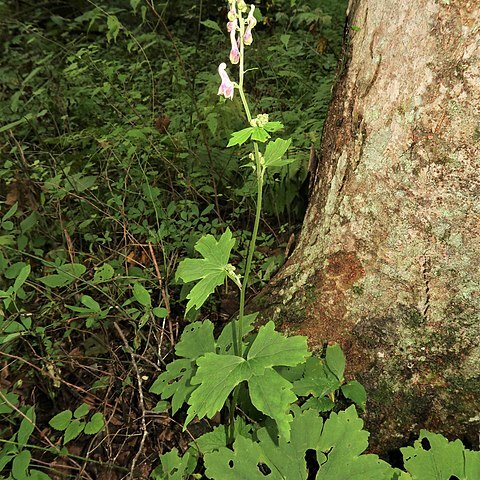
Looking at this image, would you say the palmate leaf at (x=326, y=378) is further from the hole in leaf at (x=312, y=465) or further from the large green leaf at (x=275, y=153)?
the large green leaf at (x=275, y=153)

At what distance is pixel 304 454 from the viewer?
162 cm

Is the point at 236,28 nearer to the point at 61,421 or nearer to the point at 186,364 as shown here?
the point at 186,364

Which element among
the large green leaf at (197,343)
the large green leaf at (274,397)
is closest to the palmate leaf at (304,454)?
the large green leaf at (274,397)

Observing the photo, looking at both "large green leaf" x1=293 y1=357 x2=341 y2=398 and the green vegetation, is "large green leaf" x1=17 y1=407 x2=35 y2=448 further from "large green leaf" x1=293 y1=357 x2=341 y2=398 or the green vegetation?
"large green leaf" x1=293 y1=357 x2=341 y2=398

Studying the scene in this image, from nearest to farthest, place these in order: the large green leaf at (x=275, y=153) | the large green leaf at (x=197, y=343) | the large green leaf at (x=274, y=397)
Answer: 1. the large green leaf at (x=274, y=397)
2. the large green leaf at (x=275, y=153)
3. the large green leaf at (x=197, y=343)

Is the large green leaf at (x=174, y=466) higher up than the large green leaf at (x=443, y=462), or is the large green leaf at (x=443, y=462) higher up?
the large green leaf at (x=443, y=462)

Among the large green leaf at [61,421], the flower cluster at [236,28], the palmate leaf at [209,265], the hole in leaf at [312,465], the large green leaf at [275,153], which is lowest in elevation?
the large green leaf at [61,421]

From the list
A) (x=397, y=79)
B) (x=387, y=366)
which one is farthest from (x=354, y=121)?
(x=387, y=366)

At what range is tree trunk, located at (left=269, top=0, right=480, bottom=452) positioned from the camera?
1600 millimetres

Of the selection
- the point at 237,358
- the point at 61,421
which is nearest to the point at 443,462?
the point at 237,358

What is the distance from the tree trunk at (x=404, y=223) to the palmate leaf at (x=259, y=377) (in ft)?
1.53

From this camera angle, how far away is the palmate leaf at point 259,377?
138 centimetres

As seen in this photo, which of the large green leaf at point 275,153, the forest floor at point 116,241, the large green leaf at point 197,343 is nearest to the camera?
the large green leaf at point 275,153

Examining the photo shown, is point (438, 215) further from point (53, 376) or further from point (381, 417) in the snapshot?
point (53, 376)
